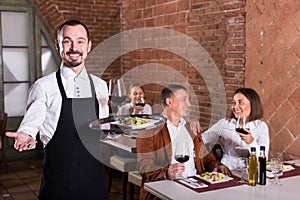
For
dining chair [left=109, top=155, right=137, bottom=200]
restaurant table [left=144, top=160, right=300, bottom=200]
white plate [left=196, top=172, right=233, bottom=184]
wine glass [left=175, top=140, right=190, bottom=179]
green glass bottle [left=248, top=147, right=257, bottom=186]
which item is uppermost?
wine glass [left=175, top=140, right=190, bottom=179]

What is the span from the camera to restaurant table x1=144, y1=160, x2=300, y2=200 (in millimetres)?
2293

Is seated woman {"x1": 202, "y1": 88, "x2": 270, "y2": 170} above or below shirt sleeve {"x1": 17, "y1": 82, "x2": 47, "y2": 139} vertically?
below

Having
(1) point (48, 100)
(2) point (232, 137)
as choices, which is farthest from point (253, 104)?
(1) point (48, 100)

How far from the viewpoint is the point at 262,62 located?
156 inches

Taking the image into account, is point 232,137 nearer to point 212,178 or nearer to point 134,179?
point 212,178

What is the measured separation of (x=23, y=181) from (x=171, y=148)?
10.3ft

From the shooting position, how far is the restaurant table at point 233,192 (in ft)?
7.52

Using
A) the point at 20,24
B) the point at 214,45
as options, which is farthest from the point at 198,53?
the point at 20,24

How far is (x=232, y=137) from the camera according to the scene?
11.2ft

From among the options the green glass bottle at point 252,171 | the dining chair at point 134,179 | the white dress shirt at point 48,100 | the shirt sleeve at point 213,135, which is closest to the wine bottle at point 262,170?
the green glass bottle at point 252,171

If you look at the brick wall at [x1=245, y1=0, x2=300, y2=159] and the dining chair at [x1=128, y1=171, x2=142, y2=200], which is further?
the dining chair at [x1=128, y1=171, x2=142, y2=200]

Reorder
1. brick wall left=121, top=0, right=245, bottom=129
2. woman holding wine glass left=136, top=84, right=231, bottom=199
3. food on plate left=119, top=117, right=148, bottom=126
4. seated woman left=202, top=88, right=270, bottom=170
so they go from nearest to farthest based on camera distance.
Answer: woman holding wine glass left=136, top=84, right=231, bottom=199 < food on plate left=119, top=117, right=148, bottom=126 < seated woman left=202, top=88, right=270, bottom=170 < brick wall left=121, top=0, right=245, bottom=129

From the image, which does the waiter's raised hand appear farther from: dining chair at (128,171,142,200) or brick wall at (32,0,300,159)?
brick wall at (32,0,300,159)

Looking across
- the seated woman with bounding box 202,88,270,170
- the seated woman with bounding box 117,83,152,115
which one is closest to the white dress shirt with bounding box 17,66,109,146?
the seated woman with bounding box 202,88,270,170
